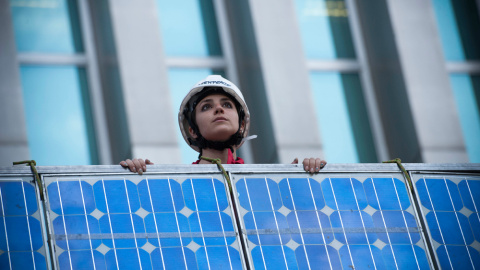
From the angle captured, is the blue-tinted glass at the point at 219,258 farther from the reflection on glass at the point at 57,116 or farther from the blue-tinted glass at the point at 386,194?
the reflection on glass at the point at 57,116

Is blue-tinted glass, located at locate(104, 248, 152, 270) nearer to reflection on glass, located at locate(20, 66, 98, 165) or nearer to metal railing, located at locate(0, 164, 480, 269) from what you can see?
metal railing, located at locate(0, 164, 480, 269)

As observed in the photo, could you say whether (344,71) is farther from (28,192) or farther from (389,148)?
(28,192)

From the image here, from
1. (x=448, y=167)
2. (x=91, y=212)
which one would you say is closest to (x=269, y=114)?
(x=448, y=167)

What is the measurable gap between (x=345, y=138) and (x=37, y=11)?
5.30 m

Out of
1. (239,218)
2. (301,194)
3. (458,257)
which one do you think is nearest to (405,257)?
(458,257)

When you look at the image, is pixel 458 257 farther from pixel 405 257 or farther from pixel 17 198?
pixel 17 198

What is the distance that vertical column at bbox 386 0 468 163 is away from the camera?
1625 cm

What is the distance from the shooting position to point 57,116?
15344 mm

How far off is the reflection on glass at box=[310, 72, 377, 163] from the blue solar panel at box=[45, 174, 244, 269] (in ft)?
31.0

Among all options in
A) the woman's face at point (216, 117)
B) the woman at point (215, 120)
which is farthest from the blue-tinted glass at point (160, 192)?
the woman's face at point (216, 117)

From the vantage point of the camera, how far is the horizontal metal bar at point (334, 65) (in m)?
17.2

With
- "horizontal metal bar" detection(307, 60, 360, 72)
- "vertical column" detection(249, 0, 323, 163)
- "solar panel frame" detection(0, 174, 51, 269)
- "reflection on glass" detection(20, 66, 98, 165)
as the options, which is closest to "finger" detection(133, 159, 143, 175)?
"solar panel frame" detection(0, 174, 51, 269)

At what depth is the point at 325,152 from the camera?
652 inches

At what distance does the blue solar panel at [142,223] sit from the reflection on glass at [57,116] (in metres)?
8.02
